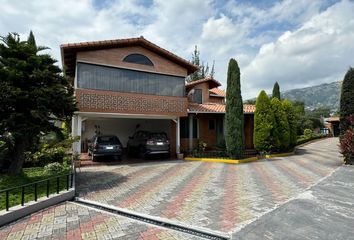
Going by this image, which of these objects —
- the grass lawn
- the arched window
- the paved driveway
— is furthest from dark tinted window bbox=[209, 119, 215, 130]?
the grass lawn

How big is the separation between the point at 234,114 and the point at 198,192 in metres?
8.50

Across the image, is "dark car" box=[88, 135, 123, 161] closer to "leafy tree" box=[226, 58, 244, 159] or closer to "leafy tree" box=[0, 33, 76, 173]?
"leafy tree" box=[0, 33, 76, 173]

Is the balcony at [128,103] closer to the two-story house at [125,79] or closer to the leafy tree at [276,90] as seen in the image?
the two-story house at [125,79]

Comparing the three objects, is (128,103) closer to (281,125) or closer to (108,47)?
(108,47)

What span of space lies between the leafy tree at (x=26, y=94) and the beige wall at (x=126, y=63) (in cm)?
481

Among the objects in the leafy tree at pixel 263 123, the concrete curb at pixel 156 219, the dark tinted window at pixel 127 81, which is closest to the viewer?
the concrete curb at pixel 156 219

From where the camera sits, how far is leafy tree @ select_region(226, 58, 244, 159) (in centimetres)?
1470

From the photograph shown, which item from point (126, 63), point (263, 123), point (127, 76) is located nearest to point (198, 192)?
point (127, 76)

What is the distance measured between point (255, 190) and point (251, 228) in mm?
3140

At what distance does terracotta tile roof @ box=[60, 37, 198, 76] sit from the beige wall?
214 mm

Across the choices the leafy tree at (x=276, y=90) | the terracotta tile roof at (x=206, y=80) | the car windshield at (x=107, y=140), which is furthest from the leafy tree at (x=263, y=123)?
the car windshield at (x=107, y=140)

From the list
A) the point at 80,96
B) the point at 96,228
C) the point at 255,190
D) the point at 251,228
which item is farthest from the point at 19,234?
the point at 80,96

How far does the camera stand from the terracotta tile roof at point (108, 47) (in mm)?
12796

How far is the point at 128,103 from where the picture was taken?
13.9 meters
